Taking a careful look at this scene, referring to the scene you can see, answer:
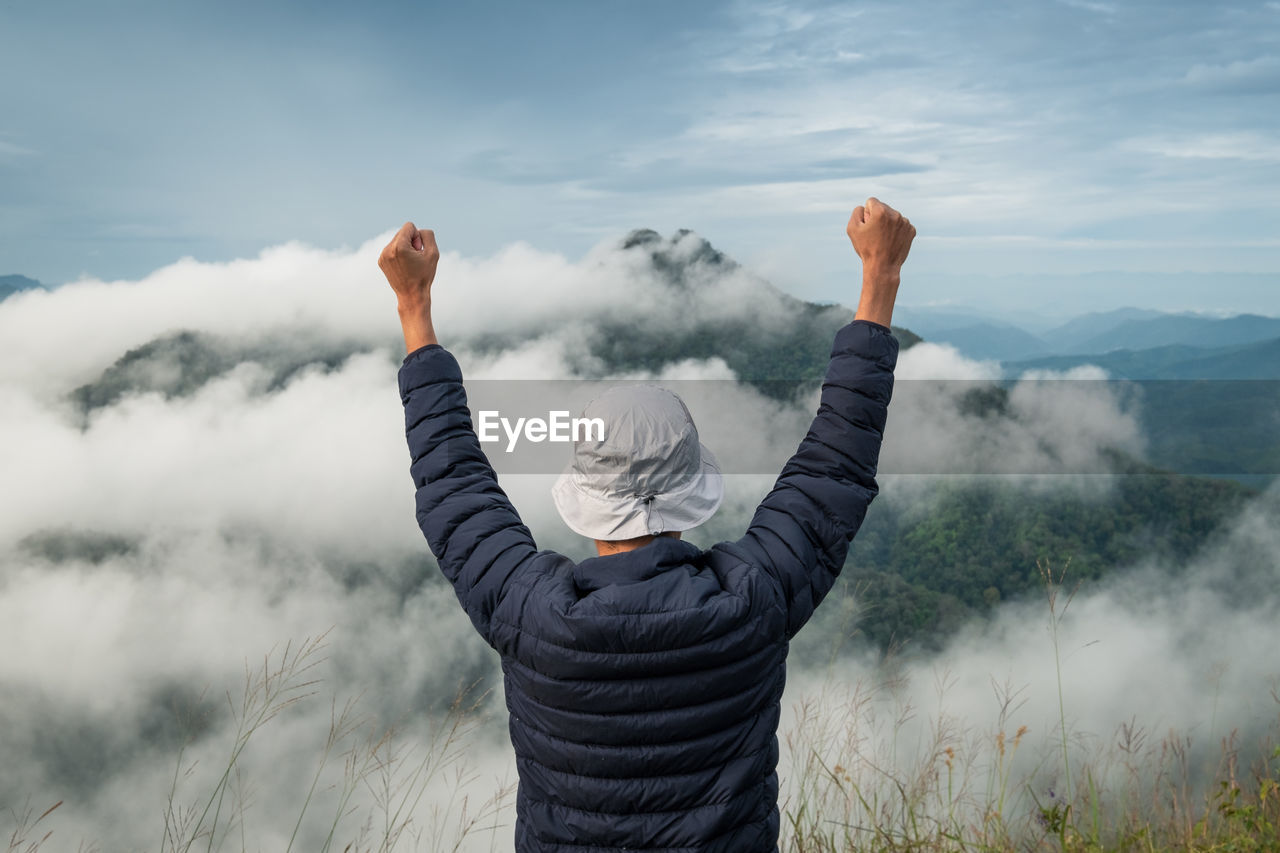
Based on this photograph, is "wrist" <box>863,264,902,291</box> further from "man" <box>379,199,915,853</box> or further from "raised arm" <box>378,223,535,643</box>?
"raised arm" <box>378,223,535,643</box>

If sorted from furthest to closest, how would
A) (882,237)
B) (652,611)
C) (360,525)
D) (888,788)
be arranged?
1. (360,525)
2. (888,788)
3. (882,237)
4. (652,611)

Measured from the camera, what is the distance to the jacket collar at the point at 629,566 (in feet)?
4.92

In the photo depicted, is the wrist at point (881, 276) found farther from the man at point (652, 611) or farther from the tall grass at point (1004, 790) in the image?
the tall grass at point (1004, 790)

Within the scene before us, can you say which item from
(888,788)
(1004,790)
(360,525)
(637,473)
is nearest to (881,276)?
(637,473)

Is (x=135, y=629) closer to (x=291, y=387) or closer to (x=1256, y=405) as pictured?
(x=291, y=387)

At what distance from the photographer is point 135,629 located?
119375mm

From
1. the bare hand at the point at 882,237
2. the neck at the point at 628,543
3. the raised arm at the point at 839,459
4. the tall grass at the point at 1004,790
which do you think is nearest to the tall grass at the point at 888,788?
the tall grass at the point at 1004,790

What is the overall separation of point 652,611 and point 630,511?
206 millimetres

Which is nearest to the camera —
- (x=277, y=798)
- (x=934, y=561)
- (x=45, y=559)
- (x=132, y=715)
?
(x=934, y=561)

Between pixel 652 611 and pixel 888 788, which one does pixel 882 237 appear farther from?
pixel 888 788

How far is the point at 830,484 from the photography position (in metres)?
1.73

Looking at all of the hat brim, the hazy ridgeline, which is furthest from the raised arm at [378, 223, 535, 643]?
the hazy ridgeline

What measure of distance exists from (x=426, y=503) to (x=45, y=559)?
515 ft

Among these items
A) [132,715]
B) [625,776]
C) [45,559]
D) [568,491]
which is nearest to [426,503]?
[568,491]
